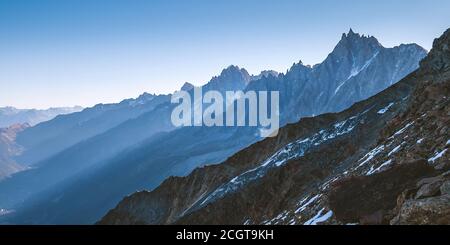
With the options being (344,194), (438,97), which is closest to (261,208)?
(438,97)

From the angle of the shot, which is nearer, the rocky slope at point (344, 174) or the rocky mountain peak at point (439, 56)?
the rocky slope at point (344, 174)

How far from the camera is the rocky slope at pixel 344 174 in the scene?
16812mm

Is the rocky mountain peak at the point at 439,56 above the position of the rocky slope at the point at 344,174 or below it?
above

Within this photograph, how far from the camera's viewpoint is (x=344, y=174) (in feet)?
125

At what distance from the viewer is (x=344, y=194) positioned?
63.3 feet

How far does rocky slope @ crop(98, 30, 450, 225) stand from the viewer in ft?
55.2

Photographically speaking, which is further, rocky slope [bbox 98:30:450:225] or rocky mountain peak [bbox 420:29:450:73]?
rocky mountain peak [bbox 420:29:450:73]

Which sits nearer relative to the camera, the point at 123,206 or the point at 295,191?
Result: the point at 295,191

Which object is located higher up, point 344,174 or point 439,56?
point 439,56

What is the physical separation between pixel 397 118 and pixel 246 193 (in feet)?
87.2

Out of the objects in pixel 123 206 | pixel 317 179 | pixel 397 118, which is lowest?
pixel 123 206

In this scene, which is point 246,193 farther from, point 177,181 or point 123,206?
point 123,206

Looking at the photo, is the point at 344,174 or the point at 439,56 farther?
the point at 439,56

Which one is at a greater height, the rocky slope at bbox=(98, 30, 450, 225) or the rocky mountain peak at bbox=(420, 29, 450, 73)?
the rocky mountain peak at bbox=(420, 29, 450, 73)
